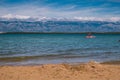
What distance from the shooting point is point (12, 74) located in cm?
1395

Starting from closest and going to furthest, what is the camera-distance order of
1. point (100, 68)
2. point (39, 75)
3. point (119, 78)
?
1. point (119, 78)
2. point (39, 75)
3. point (100, 68)

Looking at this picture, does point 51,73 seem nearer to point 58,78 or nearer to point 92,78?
point 58,78

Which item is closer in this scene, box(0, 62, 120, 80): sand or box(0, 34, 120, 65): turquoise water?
box(0, 62, 120, 80): sand

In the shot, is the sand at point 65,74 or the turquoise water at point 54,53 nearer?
the sand at point 65,74

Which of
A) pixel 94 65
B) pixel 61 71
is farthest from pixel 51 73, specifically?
pixel 94 65

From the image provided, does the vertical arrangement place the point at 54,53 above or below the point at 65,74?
below

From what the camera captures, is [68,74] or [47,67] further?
[47,67]

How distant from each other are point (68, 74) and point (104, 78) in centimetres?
200

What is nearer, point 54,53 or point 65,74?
point 65,74

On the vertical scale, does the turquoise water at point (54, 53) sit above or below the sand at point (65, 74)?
below

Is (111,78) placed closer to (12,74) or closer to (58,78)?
(58,78)

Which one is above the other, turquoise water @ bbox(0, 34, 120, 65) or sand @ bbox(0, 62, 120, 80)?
sand @ bbox(0, 62, 120, 80)

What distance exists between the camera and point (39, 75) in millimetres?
13758

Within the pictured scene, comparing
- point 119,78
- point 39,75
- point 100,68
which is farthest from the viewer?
point 100,68
